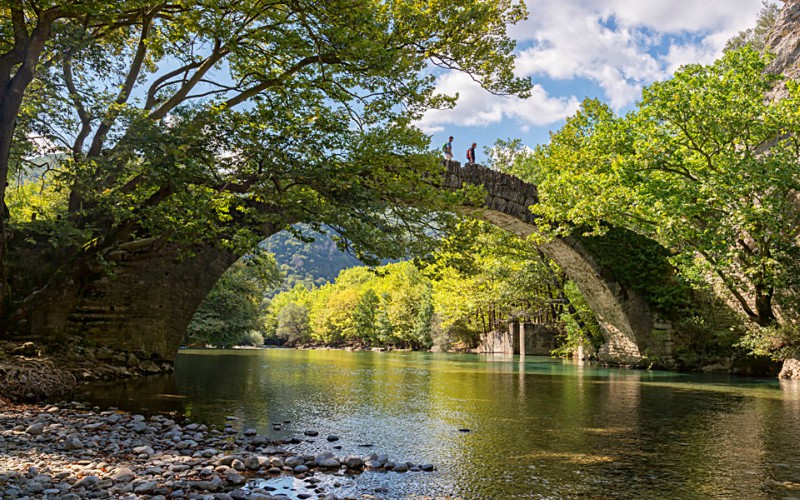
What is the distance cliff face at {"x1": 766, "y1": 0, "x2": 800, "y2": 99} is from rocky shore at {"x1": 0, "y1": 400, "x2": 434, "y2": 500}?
73.1 feet

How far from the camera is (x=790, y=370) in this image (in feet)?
45.0

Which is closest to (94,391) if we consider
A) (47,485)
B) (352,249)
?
(352,249)

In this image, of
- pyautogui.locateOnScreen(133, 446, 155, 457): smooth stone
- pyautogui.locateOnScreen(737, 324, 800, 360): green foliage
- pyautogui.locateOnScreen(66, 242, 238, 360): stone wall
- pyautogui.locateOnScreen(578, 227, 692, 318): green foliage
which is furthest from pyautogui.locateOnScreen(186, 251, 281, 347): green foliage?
pyautogui.locateOnScreen(133, 446, 155, 457): smooth stone

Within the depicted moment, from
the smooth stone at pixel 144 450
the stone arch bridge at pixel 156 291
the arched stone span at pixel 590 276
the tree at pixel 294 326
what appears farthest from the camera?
the tree at pixel 294 326

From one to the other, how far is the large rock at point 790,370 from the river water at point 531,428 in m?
1.85

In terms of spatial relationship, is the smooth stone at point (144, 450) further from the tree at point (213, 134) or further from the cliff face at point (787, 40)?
the cliff face at point (787, 40)

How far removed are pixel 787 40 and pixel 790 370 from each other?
15.1m

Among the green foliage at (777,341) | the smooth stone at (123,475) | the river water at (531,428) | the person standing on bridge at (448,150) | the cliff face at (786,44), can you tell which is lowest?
the river water at (531,428)

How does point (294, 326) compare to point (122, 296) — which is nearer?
point (122, 296)

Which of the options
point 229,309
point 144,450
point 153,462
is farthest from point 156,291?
point 229,309

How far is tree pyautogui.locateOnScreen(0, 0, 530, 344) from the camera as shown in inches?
305

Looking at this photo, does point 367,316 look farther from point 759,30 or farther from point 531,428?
point 531,428

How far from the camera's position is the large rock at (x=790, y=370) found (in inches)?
531

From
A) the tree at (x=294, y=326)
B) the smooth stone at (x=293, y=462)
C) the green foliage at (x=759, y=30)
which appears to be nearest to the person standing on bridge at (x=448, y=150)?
the smooth stone at (x=293, y=462)
